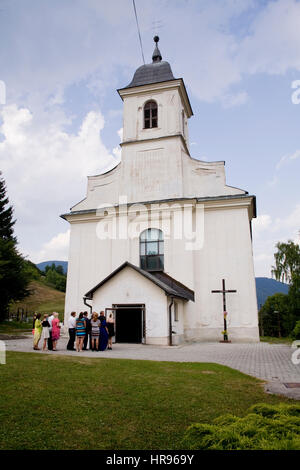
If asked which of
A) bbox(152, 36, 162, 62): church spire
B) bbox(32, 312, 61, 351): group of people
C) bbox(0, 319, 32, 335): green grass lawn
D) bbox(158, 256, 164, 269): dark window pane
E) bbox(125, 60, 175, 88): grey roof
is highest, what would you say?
bbox(152, 36, 162, 62): church spire

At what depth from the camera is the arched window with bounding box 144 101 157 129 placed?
88.4ft

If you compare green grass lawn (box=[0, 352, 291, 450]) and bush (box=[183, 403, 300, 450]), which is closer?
bush (box=[183, 403, 300, 450])

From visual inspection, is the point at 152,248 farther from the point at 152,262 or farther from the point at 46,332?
the point at 46,332

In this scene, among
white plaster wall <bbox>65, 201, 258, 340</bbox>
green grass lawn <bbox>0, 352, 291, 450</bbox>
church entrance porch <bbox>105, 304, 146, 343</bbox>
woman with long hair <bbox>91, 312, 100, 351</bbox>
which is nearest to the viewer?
green grass lawn <bbox>0, 352, 291, 450</bbox>

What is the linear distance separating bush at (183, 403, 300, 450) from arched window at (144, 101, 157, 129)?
25022 millimetres

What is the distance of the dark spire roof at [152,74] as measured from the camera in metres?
27.5

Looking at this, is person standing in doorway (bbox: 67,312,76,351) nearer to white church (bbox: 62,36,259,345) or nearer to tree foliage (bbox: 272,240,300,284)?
white church (bbox: 62,36,259,345)

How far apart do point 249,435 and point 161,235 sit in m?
20.2

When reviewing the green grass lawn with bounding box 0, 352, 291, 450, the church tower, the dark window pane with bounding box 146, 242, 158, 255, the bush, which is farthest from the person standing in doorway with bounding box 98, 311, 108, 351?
the church tower

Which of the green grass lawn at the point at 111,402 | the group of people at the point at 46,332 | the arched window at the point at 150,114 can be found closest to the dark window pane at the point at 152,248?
the arched window at the point at 150,114

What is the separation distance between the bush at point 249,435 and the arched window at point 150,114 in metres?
25.0

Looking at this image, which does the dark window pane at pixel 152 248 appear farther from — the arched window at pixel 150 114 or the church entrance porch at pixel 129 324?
the arched window at pixel 150 114
